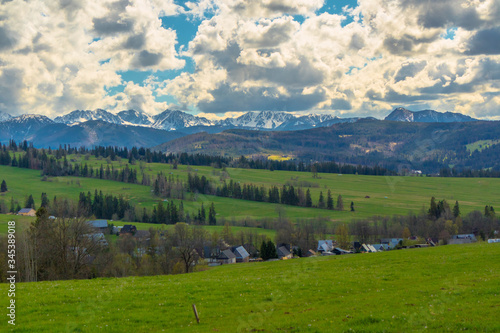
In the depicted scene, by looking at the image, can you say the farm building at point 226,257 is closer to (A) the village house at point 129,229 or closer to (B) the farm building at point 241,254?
(B) the farm building at point 241,254

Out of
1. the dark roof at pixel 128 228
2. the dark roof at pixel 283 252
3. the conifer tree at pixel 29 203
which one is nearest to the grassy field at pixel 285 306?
the dark roof at pixel 283 252

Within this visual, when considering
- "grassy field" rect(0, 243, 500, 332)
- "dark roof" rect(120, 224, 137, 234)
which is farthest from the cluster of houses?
"grassy field" rect(0, 243, 500, 332)

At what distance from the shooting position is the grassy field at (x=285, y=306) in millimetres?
15557

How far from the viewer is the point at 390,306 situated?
17953mm

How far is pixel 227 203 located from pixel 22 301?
176 metres

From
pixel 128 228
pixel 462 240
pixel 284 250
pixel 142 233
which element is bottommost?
pixel 284 250

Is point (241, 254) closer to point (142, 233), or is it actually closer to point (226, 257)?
point (226, 257)

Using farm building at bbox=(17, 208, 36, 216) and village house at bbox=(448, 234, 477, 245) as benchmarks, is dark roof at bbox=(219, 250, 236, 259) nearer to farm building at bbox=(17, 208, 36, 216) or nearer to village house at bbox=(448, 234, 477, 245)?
village house at bbox=(448, 234, 477, 245)

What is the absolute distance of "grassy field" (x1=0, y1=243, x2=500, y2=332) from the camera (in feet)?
51.0

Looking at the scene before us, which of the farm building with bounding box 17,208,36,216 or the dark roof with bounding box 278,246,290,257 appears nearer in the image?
the dark roof with bounding box 278,246,290,257

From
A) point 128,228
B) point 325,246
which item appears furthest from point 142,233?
point 325,246

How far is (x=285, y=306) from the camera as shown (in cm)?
1980

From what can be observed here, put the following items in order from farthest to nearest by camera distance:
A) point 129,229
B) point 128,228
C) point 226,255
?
point 128,228
point 129,229
point 226,255

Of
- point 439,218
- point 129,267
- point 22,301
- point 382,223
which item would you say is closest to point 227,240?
point 129,267
